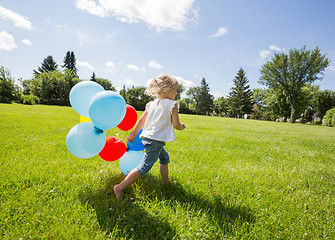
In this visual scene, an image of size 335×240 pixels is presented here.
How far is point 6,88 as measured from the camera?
2616 centimetres

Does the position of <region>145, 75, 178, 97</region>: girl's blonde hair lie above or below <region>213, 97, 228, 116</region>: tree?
below

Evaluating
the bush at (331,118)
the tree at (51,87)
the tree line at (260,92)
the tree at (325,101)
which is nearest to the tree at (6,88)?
the tree line at (260,92)

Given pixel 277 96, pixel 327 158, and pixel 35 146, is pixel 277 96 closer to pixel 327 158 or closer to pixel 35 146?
pixel 327 158

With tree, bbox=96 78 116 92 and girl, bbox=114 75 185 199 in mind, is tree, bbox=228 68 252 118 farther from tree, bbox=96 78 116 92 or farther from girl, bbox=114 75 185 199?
girl, bbox=114 75 185 199

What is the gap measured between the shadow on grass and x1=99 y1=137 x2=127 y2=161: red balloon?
389mm

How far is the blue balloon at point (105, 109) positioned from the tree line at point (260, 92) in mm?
33253

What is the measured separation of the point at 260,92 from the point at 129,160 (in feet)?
235

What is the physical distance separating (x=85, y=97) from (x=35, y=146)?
2.41 m

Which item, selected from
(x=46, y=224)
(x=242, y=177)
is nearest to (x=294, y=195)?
(x=242, y=177)

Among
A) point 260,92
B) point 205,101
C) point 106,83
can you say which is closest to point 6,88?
point 106,83

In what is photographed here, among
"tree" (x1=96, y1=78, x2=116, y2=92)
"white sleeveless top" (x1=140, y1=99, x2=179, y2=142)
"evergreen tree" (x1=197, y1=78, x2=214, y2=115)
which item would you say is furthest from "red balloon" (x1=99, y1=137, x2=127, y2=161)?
"tree" (x1=96, y1=78, x2=116, y2=92)

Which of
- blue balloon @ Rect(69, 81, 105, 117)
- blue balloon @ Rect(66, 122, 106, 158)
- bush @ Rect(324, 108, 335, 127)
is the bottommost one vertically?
blue balloon @ Rect(66, 122, 106, 158)

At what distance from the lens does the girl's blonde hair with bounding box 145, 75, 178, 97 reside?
2129 millimetres

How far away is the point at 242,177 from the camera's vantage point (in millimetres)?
2873
